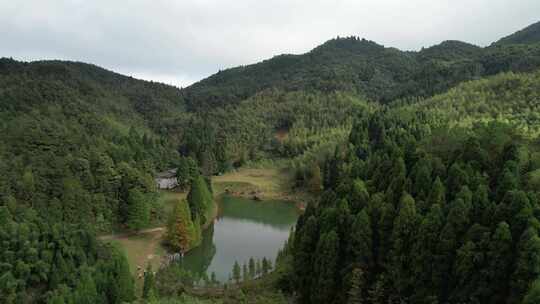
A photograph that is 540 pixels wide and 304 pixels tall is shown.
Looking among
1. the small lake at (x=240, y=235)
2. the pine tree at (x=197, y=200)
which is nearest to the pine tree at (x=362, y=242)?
the small lake at (x=240, y=235)

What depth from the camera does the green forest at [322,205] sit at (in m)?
19.0

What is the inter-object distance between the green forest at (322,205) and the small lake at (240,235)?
198 centimetres

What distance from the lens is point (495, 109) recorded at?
52.8m

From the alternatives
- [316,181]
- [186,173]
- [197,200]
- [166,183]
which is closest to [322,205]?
[197,200]

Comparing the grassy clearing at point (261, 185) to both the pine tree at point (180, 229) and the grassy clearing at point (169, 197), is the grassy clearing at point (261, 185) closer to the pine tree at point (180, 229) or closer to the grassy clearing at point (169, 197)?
the grassy clearing at point (169, 197)

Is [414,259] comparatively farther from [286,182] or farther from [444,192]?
[286,182]

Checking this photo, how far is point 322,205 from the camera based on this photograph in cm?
2861

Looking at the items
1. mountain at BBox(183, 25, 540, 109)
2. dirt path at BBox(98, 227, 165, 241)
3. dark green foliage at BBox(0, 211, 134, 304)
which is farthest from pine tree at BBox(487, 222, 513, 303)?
mountain at BBox(183, 25, 540, 109)

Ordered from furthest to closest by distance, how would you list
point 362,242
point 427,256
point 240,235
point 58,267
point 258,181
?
point 258,181 < point 240,235 < point 58,267 < point 362,242 < point 427,256

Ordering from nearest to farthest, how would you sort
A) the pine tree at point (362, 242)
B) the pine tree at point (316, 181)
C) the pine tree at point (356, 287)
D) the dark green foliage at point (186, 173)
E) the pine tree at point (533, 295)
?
the pine tree at point (533, 295)
the pine tree at point (356, 287)
the pine tree at point (362, 242)
the dark green foliage at point (186, 173)
the pine tree at point (316, 181)

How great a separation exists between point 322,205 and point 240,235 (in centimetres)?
1634

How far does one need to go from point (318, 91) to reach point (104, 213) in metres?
84.1

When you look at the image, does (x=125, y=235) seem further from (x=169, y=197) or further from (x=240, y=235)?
(x=169, y=197)

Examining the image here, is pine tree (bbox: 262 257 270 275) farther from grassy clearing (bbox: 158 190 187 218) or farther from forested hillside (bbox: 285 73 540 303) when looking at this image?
grassy clearing (bbox: 158 190 187 218)
